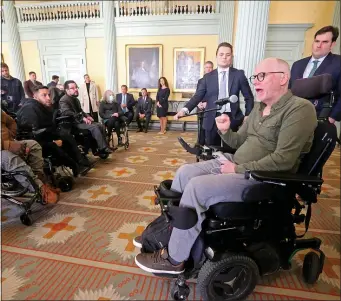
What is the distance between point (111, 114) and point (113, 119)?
24 centimetres

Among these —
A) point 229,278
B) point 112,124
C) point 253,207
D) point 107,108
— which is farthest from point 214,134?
point 107,108

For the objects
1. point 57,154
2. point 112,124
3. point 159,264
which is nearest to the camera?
point 159,264

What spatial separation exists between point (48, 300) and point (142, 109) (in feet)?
19.5

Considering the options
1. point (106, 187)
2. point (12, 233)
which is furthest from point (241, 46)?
point (12, 233)

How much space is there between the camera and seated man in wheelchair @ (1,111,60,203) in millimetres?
2004

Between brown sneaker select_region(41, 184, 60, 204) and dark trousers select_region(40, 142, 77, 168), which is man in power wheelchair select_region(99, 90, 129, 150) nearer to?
dark trousers select_region(40, 142, 77, 168)

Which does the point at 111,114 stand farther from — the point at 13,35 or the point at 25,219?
the point at 13,35

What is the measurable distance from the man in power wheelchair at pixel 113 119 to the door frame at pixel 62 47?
3861 mm

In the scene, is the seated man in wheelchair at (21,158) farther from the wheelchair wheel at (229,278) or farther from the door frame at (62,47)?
the door frame at (62,47)

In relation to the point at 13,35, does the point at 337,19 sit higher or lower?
higher

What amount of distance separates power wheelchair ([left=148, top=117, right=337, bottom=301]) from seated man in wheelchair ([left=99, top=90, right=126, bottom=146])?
3.52 meters

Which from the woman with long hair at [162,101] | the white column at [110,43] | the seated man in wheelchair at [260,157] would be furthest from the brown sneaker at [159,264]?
the white column at [110,43]

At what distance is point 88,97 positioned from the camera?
6770 mm

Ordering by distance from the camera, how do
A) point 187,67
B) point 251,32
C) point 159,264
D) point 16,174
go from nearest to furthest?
point 159,264 < point 16,174 < point 251,32 < point 187,67
